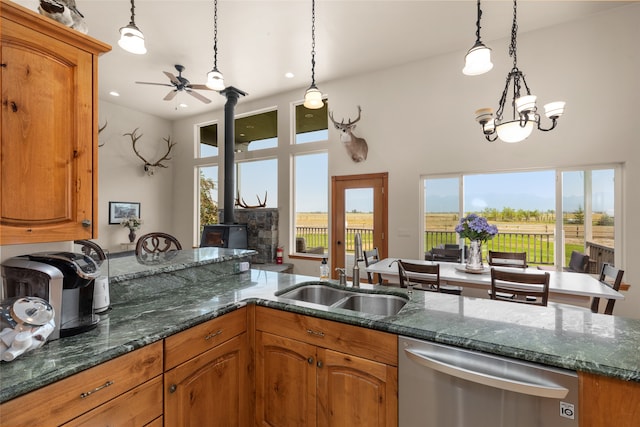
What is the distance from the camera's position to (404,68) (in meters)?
4.57

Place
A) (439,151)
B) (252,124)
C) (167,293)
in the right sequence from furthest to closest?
(252,124), (439,151), (167,293)

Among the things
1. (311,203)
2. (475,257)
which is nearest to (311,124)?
(311,203)

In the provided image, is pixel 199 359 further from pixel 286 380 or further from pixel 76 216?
pixel 76 216

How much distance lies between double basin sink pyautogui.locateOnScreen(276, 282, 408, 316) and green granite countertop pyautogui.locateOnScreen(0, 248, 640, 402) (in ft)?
0.18

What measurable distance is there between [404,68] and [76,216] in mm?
4746

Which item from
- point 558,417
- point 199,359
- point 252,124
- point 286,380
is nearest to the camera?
point 558,417

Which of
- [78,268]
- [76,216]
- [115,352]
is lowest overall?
[115,352]

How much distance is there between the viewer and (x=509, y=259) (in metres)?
3.44

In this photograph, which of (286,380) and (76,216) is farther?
(286,380)

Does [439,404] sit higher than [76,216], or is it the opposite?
[76,216]

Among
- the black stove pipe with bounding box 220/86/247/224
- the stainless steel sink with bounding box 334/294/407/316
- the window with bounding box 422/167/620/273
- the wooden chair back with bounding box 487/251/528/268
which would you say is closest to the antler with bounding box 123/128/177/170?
the black stove pipe with bounding box 220/86/247/224

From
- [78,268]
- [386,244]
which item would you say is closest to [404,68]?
[386,244]

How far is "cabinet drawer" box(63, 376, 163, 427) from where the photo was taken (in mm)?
1027

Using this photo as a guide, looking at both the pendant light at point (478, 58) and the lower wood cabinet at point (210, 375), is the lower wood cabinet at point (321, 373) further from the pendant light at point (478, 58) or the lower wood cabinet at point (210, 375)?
the pendant light at point (478, 58)
